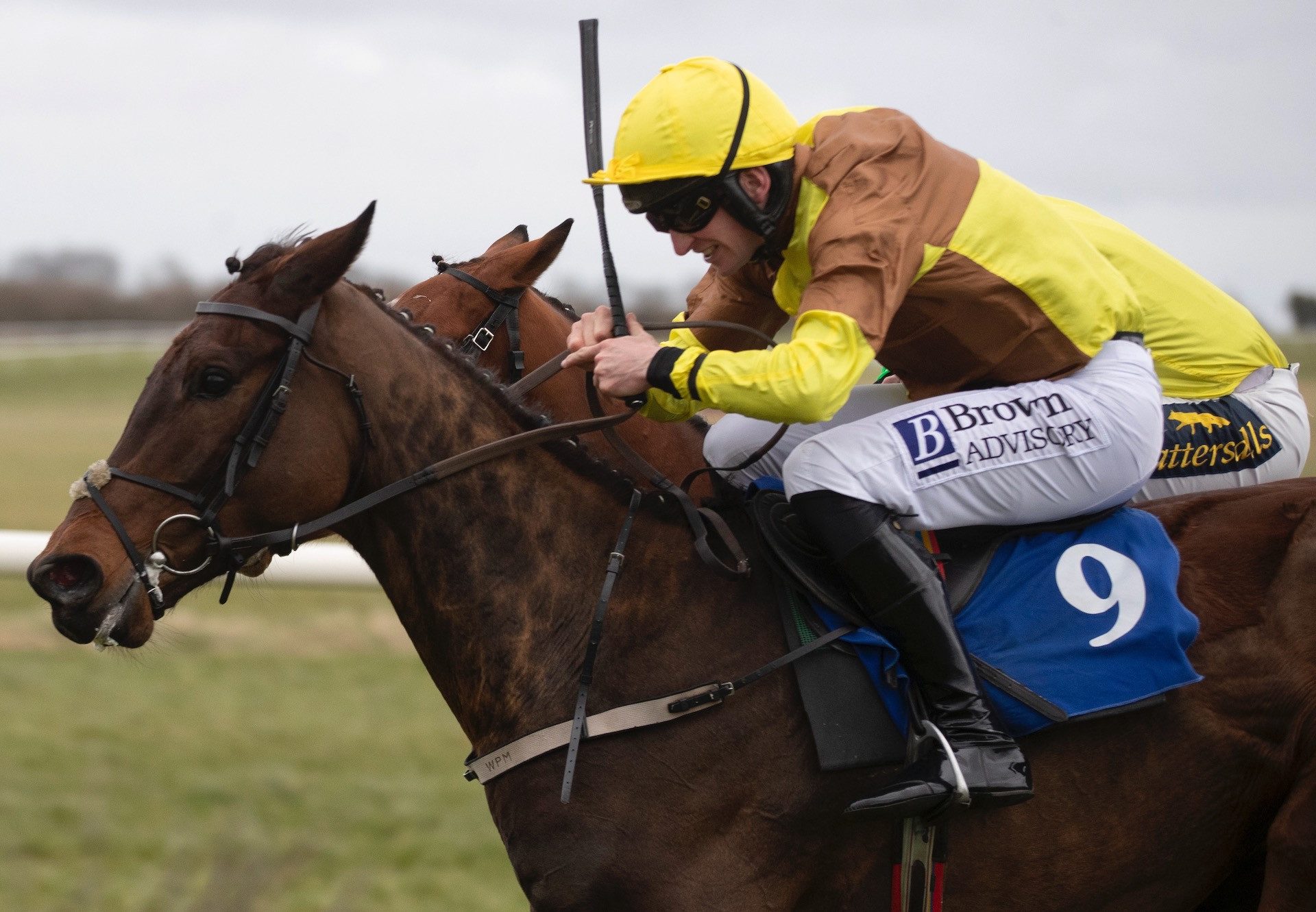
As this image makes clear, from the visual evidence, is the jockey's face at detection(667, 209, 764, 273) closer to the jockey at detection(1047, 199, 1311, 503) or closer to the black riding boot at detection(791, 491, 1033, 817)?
the black riding boot at detection(791, 491, 1033, 817)

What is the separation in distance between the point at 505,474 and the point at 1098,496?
1.24m

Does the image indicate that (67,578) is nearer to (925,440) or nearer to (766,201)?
(766,201)

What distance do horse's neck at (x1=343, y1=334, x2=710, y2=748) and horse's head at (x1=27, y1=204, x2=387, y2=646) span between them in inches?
5.5

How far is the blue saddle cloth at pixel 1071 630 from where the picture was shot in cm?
278

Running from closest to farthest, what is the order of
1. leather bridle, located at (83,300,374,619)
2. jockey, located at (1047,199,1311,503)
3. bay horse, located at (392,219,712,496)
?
leather bridle, located at (83,300,374,619) → jockey, located at (1047,199,1311,503) → bay horse, located at (392,219,712,496)

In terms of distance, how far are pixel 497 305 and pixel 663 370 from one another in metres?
1.67

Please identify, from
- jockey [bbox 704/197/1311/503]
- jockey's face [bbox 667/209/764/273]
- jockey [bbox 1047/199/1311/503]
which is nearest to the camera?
jockey's face [bbox 667/209/764/273]

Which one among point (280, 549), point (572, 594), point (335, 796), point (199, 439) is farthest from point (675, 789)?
point (335, 796)

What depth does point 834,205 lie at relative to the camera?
8.88 ft

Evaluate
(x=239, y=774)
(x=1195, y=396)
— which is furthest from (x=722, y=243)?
(x=239, y=774)

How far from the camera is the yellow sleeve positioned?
254 centimetres

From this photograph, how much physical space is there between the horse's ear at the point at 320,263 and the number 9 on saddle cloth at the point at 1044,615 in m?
1.00

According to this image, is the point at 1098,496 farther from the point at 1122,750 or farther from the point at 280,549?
the point at 280,549

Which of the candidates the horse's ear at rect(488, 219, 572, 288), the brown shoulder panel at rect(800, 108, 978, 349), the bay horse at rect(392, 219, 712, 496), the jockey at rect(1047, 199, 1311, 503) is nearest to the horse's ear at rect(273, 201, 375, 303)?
the brown shoulder panel at rect(800, 108, 978, 349)
